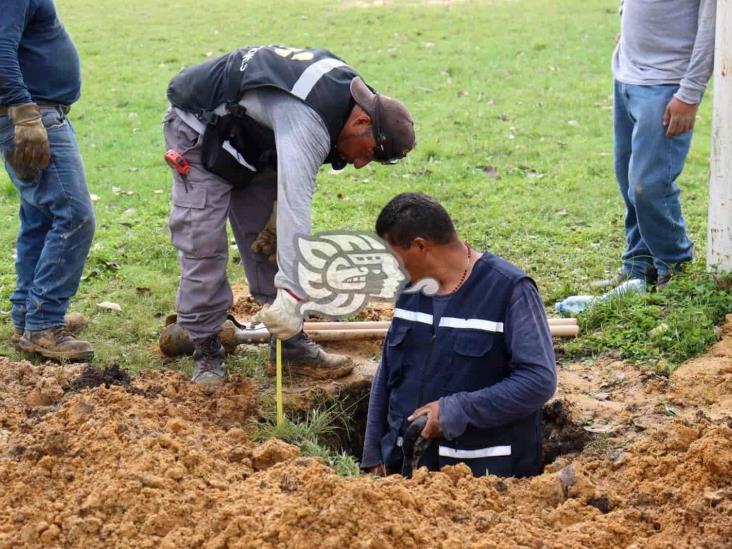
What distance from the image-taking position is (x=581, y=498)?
11.6 ft

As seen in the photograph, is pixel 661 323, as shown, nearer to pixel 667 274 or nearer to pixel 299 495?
pixel 667 274

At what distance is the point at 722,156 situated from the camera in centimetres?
580

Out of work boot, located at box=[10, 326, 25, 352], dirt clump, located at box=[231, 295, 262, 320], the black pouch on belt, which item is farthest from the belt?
dirt clump, located at box=[231, 295, 262, 320]

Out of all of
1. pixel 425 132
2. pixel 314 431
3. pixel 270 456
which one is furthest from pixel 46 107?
pixel 425 132

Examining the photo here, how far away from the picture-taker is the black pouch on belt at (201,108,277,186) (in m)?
4.73

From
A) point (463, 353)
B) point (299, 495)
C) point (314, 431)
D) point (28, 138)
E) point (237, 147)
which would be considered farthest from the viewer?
point (28, 138)

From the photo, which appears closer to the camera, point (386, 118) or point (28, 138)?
point (386, 118)

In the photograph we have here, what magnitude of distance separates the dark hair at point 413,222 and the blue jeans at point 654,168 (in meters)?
2.40

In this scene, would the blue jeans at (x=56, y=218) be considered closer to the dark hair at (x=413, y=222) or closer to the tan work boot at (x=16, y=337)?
the tan work boot at (x=16, y=337)

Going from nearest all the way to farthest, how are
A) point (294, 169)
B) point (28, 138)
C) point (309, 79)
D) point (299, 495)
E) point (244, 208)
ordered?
point (299, 495) → point (294, 169) → point (309, 79) → point (28, 138) → point (244, 208)

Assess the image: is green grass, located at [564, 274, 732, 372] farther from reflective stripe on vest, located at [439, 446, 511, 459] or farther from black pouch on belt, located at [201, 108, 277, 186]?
black pouch on belt, located at [201, 108, 277, 186]

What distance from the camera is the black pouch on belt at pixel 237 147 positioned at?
473cm

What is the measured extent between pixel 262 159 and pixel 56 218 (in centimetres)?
133

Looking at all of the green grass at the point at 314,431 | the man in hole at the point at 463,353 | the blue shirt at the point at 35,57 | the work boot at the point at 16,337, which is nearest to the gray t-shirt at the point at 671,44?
the man in hole at the point at 463,353
